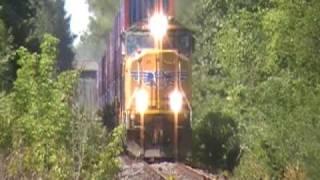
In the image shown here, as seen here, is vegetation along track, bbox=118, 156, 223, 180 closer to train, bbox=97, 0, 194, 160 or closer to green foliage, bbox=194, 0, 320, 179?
green foliage, bbox=194, 0, 320, 179

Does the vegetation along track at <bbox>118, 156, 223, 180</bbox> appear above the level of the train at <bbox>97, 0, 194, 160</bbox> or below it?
below

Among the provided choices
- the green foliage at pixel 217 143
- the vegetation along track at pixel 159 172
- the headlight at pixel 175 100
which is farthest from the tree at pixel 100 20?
the vegetation along track at pixel 159 172

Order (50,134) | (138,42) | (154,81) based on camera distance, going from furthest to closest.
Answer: (154,81) → (138,42) → (50,134)

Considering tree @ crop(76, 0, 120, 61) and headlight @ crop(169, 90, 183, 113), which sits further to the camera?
tree @ crop(76, 0, 120, 61)

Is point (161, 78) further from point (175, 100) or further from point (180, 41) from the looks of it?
point (180, 41)

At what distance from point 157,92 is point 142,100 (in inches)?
16.7

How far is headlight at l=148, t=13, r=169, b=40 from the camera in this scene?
2081 centimetres

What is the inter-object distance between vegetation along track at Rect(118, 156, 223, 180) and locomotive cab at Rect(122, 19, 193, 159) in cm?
148

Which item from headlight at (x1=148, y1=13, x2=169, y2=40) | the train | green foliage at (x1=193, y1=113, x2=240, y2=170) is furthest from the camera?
green foliage at (x1=193, y1=113, x2=240, y2=170)

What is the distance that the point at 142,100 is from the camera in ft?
69.1

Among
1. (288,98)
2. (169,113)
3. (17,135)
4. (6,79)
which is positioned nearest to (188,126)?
(169,113)

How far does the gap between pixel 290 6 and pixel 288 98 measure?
1.62m

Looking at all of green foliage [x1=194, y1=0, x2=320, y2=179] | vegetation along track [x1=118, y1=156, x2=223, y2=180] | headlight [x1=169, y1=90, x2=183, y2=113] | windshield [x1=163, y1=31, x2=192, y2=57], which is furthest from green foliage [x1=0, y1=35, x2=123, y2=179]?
windshield [x1=163, y1=31, x2=192, y2=57]

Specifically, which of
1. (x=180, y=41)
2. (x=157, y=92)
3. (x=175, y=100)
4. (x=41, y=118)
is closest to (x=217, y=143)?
(x=175, y=100)
